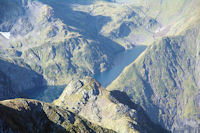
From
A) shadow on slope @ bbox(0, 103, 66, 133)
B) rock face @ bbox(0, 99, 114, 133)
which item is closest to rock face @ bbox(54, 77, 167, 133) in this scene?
rock face @ bbox(0, 99, 114, 133)

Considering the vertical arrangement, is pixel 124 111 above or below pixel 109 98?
below

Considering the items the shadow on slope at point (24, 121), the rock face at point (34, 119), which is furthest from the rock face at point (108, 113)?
the shadow on slope at point (24, 121)

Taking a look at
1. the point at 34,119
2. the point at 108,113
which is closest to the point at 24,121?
the point at 34,119

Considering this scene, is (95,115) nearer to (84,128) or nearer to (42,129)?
(84,128)

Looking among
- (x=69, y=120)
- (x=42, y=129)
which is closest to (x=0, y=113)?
(x=42, y=129)

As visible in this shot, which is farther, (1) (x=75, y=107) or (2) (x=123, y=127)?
(1) (x=75, y=107)

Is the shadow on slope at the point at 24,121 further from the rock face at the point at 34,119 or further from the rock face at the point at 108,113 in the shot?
the rock face at the point at 108,113

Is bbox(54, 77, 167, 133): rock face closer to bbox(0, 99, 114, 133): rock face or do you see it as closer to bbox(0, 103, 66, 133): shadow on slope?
bbox(0, 99, 114, 133): rock face

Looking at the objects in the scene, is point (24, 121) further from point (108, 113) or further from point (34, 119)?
point (108, 113)

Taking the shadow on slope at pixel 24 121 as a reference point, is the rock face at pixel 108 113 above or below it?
above
